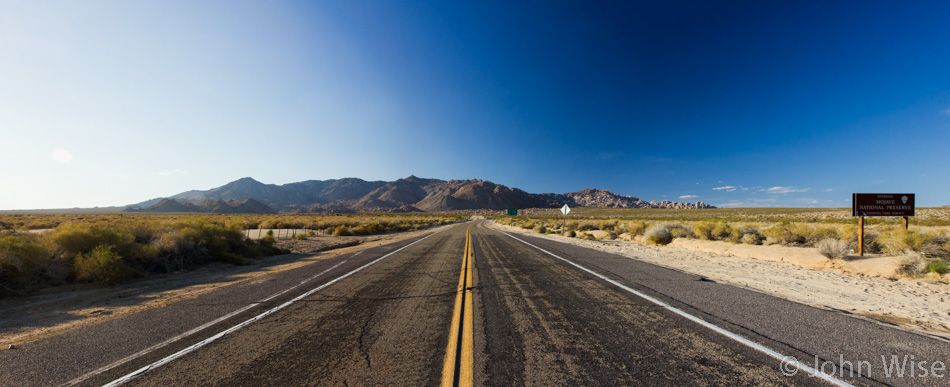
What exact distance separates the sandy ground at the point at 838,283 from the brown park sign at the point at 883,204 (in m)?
2.26

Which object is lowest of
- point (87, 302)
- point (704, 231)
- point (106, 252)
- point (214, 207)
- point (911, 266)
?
point (214, 207)

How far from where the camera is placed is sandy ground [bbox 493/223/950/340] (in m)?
5.22

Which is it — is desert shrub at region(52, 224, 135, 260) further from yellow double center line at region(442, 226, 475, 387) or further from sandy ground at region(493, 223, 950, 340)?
sandy ground at region(493, 223, 950, 340)

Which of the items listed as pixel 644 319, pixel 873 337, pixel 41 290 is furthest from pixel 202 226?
pixel 873 337

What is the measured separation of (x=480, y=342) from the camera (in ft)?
13.0

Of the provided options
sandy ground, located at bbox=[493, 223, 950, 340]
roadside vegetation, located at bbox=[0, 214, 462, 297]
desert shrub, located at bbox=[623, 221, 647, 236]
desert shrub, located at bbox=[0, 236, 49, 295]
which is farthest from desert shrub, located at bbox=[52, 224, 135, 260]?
desert shrub, located at bbox=[623, 221, 647, 236]

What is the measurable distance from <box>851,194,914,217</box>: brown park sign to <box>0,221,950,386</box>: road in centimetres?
955

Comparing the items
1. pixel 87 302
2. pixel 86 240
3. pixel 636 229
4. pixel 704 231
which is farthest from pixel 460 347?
pixel 636 229

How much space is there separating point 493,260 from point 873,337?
8.70m

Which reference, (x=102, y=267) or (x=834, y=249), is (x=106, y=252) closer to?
(x=102, y=267)

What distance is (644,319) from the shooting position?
4797mm

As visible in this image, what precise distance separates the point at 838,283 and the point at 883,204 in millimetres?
7110

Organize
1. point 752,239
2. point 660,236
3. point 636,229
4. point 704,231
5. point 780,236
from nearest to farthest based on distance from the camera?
point 780,236
point 752,239
point 704,231
point 660,236
point 636,229

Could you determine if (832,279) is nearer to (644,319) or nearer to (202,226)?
(644,319)
